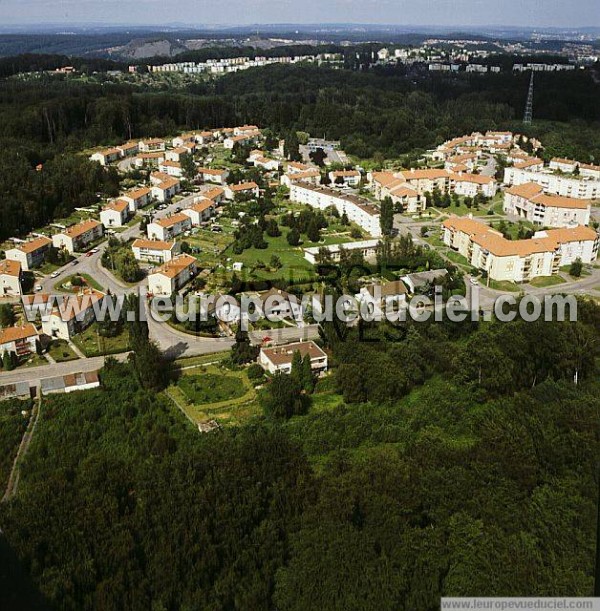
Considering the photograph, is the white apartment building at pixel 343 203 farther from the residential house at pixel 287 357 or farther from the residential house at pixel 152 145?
the residential house at pixel 152 145

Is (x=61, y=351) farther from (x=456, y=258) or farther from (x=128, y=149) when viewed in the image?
(x=128, y=149)

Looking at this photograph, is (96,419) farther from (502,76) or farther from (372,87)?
(502,76)

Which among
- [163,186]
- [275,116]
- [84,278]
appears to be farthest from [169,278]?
[275,116]

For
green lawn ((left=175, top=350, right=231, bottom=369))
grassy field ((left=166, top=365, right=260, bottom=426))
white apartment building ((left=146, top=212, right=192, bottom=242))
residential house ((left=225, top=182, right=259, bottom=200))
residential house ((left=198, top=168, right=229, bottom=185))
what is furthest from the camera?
residential house ((left=198, top=168, right=229, bottom=185))

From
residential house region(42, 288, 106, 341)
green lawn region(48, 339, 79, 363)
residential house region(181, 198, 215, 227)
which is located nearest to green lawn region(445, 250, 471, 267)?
residential house region(181, 198, 215, 227)

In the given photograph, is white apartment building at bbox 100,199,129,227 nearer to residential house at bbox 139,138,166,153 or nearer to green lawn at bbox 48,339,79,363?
green lawn at bbox 48,339,79,363
